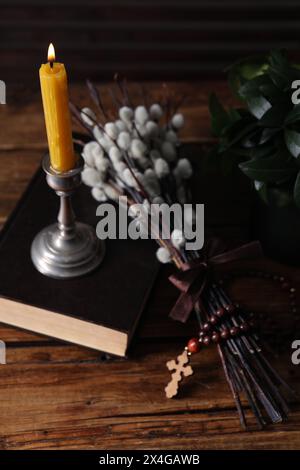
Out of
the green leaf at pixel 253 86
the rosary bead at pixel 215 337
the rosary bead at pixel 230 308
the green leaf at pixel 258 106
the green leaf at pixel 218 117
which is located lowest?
the rosary bead at pixel 215 337

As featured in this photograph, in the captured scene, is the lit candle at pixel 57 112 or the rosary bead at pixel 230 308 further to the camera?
the rosary bead at pixel 230 308

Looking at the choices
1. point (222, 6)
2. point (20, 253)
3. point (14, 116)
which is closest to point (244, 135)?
point (20, 253)

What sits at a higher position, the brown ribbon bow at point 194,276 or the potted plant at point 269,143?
the potted plant at point 269,143

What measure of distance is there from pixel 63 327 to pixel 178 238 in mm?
166

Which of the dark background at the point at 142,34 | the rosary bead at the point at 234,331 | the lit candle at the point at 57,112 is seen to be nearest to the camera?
the lit candle at the point at 57,112

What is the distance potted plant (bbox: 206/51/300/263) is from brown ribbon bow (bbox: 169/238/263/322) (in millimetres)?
69

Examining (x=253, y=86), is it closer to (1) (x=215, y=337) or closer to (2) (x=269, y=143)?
(2) (x=269, y=143)

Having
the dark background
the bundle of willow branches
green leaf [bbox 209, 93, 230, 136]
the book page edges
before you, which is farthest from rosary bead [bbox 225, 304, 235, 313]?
the dark background

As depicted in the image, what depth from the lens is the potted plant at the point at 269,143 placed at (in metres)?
0.71

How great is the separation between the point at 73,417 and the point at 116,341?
93 millimetres

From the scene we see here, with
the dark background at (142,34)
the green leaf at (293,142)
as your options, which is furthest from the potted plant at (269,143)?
the dark background at (142,34)

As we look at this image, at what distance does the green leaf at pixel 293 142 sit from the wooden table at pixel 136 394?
20 centimetres

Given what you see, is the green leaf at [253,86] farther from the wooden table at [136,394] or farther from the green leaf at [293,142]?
the wooden table at [136,394]

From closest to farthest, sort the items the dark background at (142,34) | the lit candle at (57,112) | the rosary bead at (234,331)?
1. the lit candle at (57,112)
2. the rosary bead at (234,331)
3. the dark background at (142,34)
